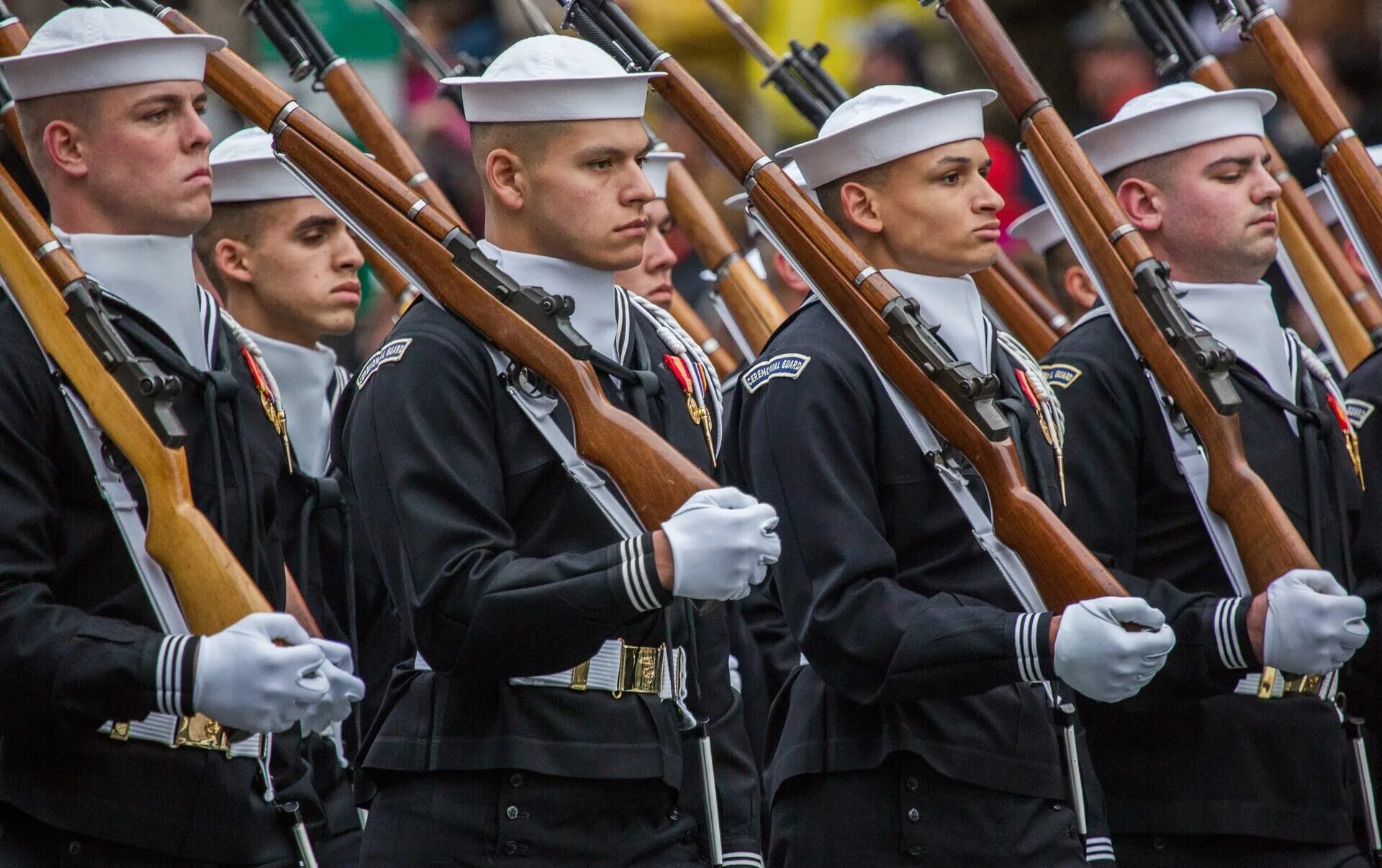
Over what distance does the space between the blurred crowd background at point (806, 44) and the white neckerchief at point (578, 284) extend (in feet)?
17.6

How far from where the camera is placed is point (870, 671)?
5.25 m

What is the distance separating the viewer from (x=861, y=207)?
5.99 metres

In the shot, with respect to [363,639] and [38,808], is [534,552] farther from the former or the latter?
[363,639]

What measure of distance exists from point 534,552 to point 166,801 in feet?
3.33

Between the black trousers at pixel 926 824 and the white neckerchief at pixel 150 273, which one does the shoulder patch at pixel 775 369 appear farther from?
the white neckerchief at pixel 150 273

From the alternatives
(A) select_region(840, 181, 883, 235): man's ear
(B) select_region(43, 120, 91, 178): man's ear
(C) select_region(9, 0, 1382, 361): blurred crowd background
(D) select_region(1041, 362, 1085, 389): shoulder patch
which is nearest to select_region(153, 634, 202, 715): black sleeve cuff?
(B) select_region(43, 120, 91, 178): man's ear

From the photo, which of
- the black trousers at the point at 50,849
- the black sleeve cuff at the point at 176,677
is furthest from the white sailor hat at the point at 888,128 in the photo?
the black trousers at the point at 50,849

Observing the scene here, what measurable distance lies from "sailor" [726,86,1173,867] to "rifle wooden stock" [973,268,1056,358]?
2.28m

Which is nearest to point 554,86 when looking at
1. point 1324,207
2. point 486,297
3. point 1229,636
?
point 486,297

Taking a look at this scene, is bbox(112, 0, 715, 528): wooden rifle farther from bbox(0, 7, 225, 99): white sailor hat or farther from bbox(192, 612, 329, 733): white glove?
bbox(192, 612, 329, 733): white glove

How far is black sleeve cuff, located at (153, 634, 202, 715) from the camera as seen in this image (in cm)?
437

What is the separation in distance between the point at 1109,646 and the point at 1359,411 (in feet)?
8.29

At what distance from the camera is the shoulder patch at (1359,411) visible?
6.96 metres

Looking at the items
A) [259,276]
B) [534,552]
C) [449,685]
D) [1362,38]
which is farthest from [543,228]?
[1362,38]
